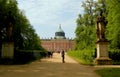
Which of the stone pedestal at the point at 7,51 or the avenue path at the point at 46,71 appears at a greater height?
the stone pedestal at the point at 7,51

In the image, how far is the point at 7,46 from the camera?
32406mm

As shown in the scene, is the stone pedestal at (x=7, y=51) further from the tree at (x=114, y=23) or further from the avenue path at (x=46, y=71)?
the tree at (x=114, y=23)

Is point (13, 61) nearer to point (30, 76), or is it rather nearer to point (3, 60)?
point (3, 60)

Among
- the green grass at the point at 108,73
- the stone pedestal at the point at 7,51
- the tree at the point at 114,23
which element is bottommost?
the green grass at the point at 108,73

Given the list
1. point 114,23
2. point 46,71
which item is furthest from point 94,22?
point 46,71

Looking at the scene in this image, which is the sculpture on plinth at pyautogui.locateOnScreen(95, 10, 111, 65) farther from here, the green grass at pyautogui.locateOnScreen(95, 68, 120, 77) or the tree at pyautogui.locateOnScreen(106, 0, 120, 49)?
the tree at pyautogui.locateOnScreen(106, 0, 120, 49)

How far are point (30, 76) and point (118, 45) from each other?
35.0 meters

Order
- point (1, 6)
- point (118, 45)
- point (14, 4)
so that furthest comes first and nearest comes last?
point (118, 45)
point (14, 4)
point (1, 6)

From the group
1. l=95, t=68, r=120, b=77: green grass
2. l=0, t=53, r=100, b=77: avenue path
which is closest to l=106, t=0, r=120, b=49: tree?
l=0, t=53, r=100, b=77: avenue path

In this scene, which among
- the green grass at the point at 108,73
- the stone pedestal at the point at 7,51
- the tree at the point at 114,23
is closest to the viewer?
the green grass at the point at 108,73

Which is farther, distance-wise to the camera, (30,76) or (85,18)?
(85,18)

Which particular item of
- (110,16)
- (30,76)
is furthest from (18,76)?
(110,16)

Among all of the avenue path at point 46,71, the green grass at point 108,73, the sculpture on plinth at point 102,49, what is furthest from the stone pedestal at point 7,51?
the green grass at point 108,73

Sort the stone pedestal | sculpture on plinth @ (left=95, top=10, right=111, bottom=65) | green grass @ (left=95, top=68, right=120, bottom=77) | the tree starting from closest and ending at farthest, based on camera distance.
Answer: green grass @ (left=95, top=68, right=120, bottom=77) → sculpture on plinth @ (left=95, top=10, right=111, bottom=65) → the stone pedestal → the tree
